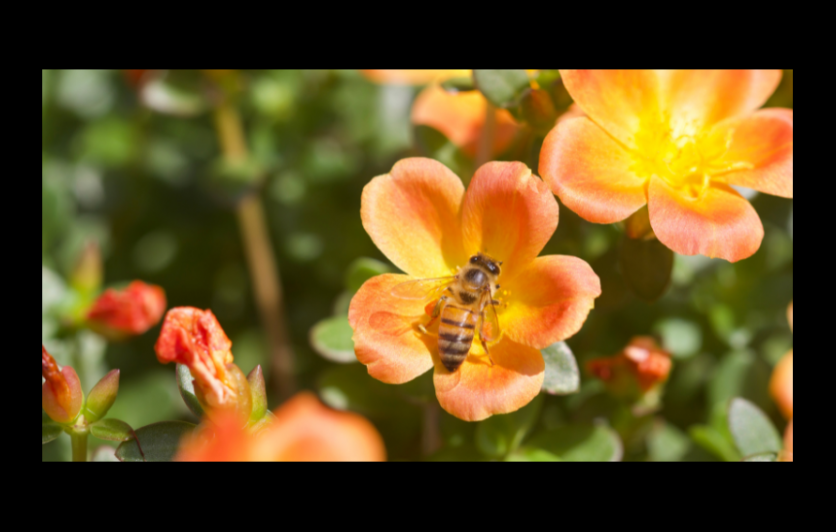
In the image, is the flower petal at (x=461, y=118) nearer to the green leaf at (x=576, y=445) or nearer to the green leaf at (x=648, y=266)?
the green leaf at (x=648, y=266)

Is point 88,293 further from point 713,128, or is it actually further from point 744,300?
point 744,300

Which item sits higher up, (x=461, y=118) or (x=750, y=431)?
(x=461, y=118)

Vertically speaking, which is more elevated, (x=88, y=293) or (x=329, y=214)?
(x=329, y=214)

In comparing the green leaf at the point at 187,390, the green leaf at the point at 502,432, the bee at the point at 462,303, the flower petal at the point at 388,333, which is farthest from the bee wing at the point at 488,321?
the green leaf at the point at 187,390

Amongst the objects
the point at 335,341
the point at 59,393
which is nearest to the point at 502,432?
the point at 335,341

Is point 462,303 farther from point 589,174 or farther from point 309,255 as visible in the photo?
point 309,255
